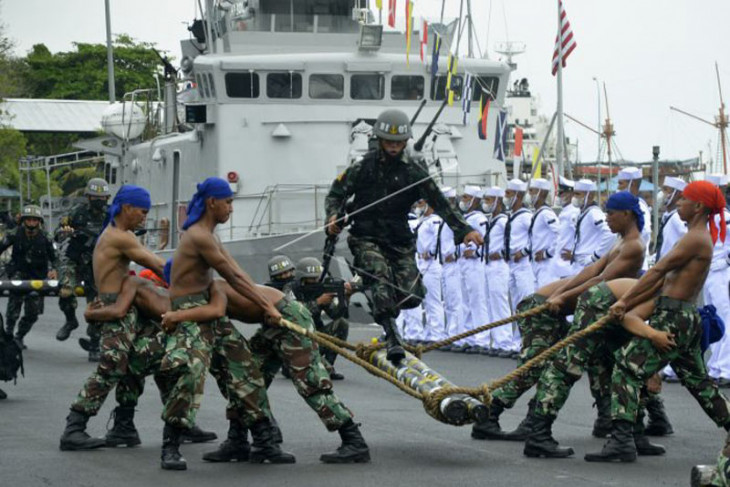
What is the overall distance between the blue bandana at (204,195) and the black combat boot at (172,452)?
1.37 metres

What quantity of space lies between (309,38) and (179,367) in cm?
1982

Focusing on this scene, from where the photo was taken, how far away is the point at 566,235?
17938 millimetres

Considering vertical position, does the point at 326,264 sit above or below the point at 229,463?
above

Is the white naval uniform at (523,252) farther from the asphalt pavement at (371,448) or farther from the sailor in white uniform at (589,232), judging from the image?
the asphalt pavement at (371,448)

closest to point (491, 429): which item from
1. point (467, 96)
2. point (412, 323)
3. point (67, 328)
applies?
point (67, 328)

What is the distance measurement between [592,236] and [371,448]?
7.31m

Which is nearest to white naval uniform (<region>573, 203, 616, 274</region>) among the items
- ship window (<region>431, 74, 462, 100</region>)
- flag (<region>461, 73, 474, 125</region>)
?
flag (<region>461, 73, 474, 125</region>)

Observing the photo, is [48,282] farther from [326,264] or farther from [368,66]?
[368,66]

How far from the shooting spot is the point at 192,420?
984cm

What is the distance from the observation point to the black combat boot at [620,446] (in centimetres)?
996

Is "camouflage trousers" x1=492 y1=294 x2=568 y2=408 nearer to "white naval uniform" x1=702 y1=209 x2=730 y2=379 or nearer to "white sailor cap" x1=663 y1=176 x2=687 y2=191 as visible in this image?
"white naval uniform" x1=702 y1=209 x2=730 y2=379

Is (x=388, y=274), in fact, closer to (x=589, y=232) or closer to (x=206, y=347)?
(x=206, y=347)

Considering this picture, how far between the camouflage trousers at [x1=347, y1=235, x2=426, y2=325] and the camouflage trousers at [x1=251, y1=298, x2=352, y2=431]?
1.76 metres

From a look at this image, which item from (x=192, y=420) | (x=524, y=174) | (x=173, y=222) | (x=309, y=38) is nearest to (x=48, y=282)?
(x=192, y=420)
